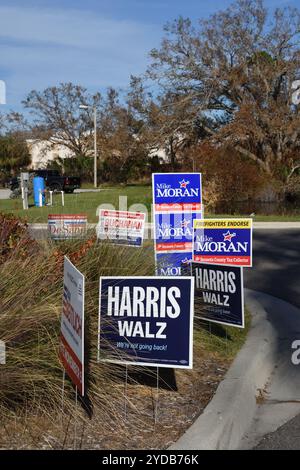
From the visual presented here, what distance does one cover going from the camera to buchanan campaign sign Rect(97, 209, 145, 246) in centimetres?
758

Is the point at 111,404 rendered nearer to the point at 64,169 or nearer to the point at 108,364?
the point at 108,364

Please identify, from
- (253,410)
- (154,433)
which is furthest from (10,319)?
(253,410)

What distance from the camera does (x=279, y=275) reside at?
11031 millimetres

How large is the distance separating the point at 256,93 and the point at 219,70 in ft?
8.00

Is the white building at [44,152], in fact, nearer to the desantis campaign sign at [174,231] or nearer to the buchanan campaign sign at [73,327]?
the desantis campaign sign at [174,231]

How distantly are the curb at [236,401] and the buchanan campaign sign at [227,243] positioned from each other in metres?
0.85

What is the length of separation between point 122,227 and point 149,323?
3184 millimetres

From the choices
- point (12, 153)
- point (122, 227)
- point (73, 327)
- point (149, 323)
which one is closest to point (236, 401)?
point (149, 323)

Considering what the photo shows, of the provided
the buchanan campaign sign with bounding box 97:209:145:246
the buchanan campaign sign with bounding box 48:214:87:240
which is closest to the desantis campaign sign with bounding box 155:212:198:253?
the buchanan campaign sign with bounding box 97:209:145:246

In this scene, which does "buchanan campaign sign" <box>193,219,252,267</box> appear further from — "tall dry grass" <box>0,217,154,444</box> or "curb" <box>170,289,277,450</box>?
"tall dry grass" <box>0,217,154,444</box>

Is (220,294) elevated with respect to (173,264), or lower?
lower

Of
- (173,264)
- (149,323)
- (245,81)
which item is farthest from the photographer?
(245,81)

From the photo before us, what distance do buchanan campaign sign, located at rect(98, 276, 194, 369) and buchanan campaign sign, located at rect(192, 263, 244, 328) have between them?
1.67m

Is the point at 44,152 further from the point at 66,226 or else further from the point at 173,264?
the point at 173,264
